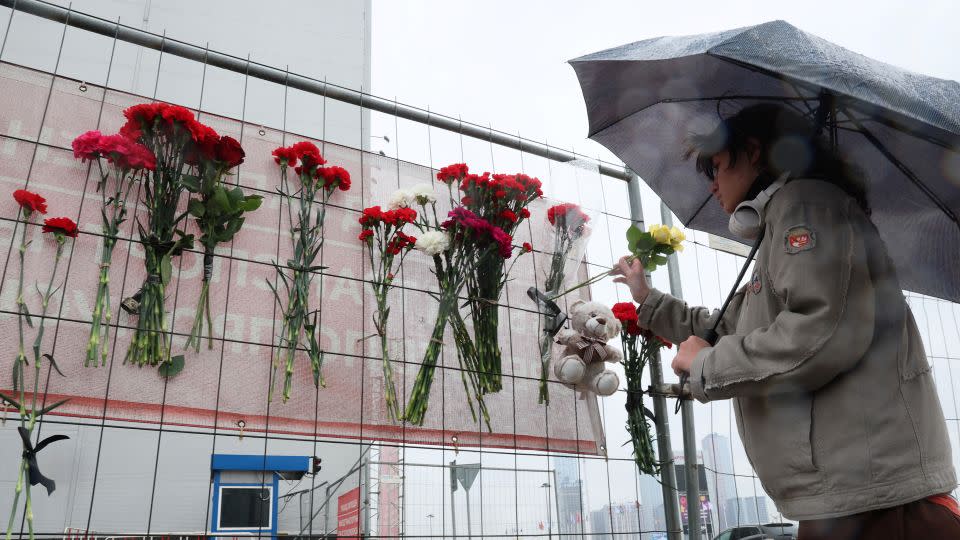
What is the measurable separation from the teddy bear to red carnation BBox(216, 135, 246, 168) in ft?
4.00

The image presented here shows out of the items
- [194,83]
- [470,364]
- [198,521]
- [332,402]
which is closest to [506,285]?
[470,364]

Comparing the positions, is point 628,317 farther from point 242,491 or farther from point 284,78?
point 242,491

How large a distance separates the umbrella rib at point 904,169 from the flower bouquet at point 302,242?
1.53m

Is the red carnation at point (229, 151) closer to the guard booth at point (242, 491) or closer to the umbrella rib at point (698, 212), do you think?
the umbrella rib at point (698, 212)

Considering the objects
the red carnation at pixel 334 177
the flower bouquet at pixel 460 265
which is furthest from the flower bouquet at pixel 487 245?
the red carnation at pixel 334 177

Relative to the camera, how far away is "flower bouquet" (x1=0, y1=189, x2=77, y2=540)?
167 centimetres

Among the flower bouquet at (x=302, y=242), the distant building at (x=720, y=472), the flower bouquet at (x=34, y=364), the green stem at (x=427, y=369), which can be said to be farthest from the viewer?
the distant building at (x=720, y=472)

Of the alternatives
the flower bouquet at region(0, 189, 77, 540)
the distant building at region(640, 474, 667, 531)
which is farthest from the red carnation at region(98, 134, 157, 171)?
the distant building at region(640, 474, 667, 531)

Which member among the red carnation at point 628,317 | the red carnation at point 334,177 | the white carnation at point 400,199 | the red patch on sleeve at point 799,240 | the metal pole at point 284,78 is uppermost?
the metal pole at point 284,78

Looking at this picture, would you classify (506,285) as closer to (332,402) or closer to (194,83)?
(332,402)

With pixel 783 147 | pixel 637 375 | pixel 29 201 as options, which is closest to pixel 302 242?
pixel 29 201

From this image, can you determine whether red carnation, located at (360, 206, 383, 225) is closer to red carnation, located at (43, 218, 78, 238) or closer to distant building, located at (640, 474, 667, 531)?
red carnation, located at (43, 218, 78, 238)

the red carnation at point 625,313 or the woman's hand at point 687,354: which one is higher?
the red carnation at point 625,313

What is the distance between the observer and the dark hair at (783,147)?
4.56ft
